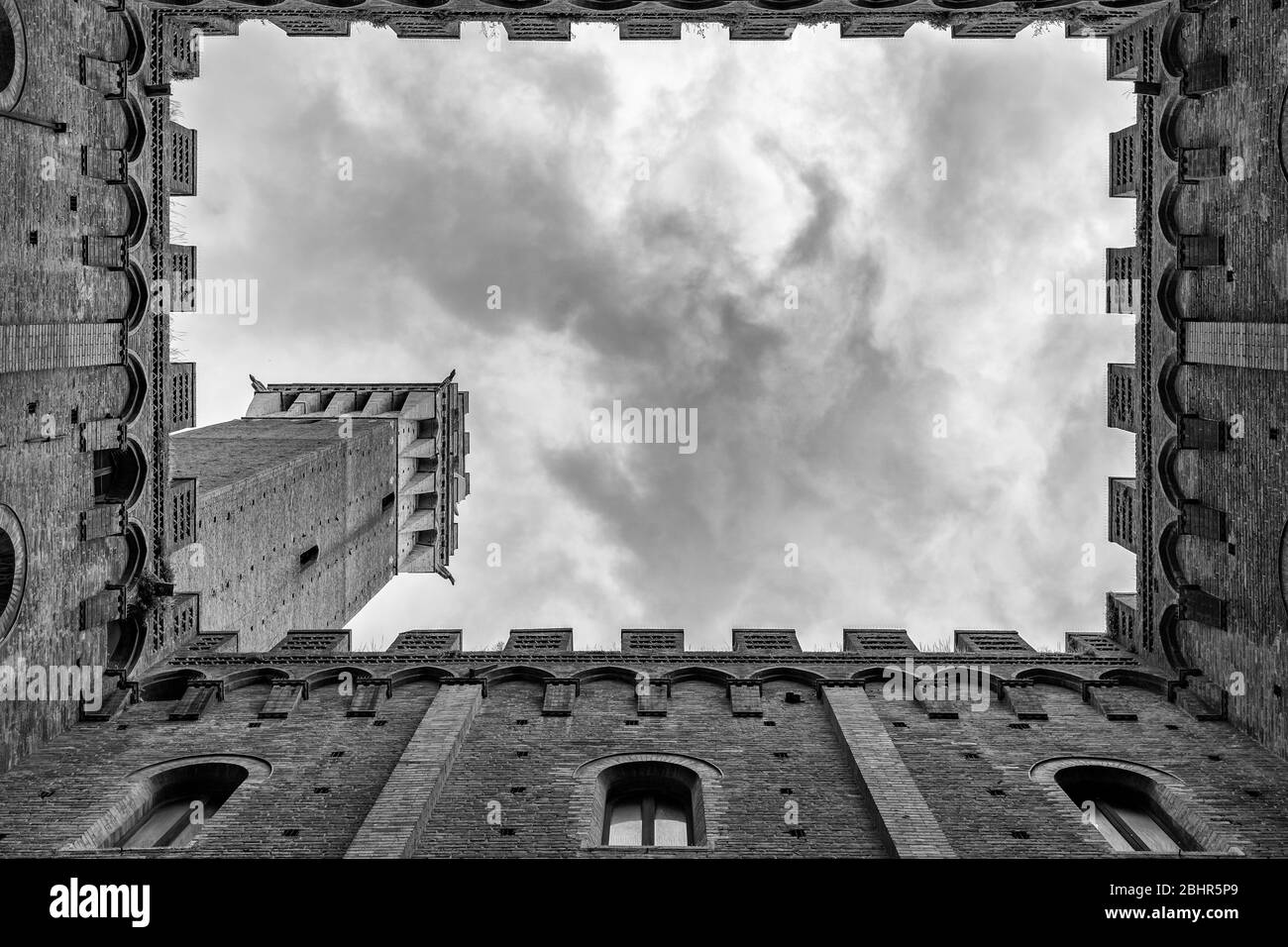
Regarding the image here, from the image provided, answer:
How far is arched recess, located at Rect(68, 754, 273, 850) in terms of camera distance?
14781 millimetres

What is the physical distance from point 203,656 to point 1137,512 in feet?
67.0

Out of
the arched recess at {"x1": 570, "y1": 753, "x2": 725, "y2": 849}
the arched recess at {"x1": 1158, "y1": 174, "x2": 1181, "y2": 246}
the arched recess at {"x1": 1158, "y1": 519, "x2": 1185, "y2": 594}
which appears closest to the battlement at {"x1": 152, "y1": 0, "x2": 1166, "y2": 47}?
the arched recess at {"x1": 1158, "y1": 174, "x2": 1181, "y2": 246}

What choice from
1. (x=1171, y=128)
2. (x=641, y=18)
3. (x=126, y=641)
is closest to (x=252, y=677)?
(x=126, y=641)

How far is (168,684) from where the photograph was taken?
62.3ft

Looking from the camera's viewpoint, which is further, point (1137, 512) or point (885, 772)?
point (1137, 512)

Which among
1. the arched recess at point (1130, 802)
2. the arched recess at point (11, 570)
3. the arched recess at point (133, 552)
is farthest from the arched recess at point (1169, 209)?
the arched recess at point (11, 570)

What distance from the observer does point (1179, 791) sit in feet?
49.3

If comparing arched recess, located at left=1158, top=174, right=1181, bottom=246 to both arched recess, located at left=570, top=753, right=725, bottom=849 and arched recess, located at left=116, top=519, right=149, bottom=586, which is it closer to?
arched recess, located at left=570, top=753, right=725, bottom=849

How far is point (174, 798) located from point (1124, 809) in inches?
631

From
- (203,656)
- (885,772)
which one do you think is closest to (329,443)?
(203,656)

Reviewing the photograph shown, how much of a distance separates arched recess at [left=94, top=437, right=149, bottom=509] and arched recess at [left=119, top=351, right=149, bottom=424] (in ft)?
1.83

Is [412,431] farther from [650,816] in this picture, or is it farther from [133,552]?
[650,816]

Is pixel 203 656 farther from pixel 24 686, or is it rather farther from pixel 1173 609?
pixel 1173 609
